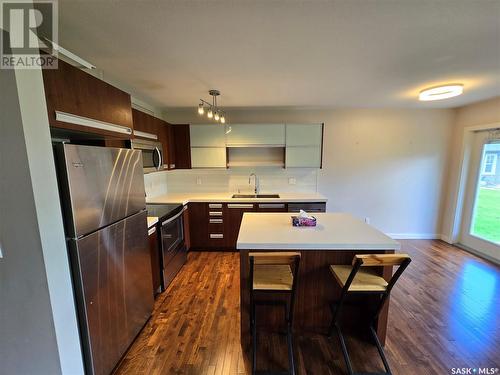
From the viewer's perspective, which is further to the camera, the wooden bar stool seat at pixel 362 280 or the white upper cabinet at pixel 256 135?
the white upper cabinet at pixel 256 135

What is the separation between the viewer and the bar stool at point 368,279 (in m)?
1.31

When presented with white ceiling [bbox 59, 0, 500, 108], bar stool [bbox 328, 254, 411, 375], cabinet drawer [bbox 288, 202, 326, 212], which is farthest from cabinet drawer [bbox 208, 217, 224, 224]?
bar stool [bbox 328, 254, 411, 375]

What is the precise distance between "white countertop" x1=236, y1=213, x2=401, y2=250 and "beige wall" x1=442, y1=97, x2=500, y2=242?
3074 millimetres

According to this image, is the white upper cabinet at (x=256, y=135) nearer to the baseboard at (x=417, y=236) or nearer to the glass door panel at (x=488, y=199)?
the baseboard at (x=417, y=236)

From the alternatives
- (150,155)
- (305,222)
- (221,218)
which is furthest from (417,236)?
(150,155)

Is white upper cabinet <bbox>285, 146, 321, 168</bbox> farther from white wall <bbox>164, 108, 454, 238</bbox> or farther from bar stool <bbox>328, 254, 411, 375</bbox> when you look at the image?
bar stool <bbox>328, 254, 411, 375</bbox>

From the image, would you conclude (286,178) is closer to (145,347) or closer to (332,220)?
(332,220)

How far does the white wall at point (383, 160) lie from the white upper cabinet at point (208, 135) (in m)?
0.44

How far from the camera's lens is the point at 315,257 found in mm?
1741

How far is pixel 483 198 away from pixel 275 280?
13.4 ft

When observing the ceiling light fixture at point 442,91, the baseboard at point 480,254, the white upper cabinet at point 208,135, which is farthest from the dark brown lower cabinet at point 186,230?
the baseboard at point 480,254

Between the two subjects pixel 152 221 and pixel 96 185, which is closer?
pixel 96 185

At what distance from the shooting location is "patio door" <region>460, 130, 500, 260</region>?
3171 millimetres

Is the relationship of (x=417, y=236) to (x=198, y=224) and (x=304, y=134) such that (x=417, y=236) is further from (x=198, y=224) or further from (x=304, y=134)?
(x=198, y=224)
